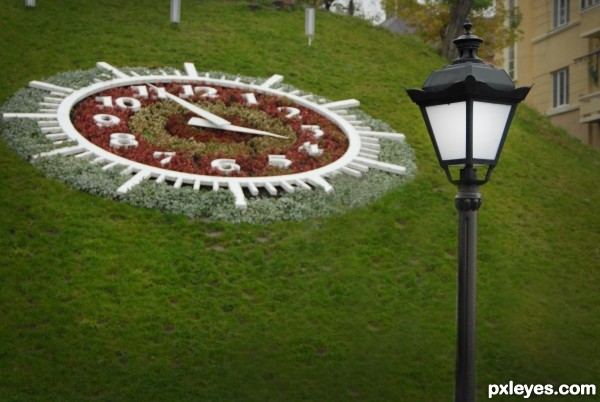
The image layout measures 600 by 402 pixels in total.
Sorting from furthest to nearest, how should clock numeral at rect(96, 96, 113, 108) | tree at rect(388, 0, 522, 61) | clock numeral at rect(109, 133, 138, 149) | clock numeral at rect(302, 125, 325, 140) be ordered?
1. tree at rect(388, 0, 522, 61)
2. clock numeral at rect(302, 125, 325, 140)
3. clock numeral at rect(96, 96, 113, 108)
4. clock numeral at rect(109, 133, 138, 149)

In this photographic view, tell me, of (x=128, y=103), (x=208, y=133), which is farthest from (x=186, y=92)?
(x=208, y=133)

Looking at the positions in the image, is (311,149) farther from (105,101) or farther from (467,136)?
(467,136)

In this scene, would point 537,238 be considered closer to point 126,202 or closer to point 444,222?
point 444,222

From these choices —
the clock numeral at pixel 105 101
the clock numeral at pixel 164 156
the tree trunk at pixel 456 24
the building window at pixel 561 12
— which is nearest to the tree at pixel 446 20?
the tree trunk at pixel 456 24

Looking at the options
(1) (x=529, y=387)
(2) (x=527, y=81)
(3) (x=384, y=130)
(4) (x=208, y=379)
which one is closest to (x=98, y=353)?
(4) (x=208, y=379)

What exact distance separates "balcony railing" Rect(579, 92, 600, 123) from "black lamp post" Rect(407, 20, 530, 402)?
20.5m

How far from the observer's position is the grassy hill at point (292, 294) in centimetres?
893

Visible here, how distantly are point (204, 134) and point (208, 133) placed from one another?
77 millimetres

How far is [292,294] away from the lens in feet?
34.9

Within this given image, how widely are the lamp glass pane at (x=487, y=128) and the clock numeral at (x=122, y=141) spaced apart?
9.55 meters

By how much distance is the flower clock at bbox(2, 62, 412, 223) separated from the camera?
41.6 ft

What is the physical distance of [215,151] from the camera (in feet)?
44.8

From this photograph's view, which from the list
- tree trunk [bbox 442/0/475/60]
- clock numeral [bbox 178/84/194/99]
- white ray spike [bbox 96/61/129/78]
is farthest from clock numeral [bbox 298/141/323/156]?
tree trunk [bbox 442/0/475/60]

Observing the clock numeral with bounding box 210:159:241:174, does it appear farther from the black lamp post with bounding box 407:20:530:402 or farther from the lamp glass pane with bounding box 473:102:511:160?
the lamp glass pane with bounding box 473:102:511:160
